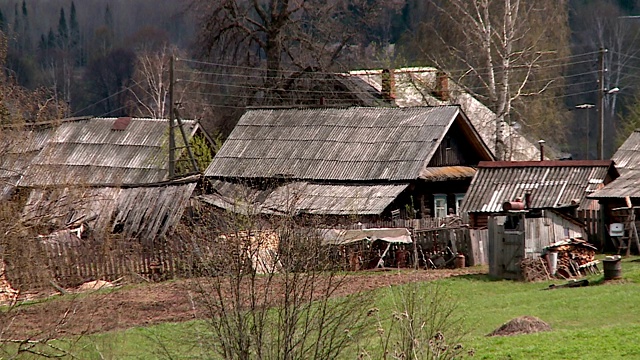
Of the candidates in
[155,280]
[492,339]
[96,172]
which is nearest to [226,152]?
[96,172]

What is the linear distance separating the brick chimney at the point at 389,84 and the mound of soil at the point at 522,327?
2847cm

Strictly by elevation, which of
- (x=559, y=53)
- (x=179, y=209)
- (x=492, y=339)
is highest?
(x=559, y=53)

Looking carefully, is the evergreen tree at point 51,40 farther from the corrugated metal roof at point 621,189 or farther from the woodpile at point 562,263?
the woodpile at point 562,263

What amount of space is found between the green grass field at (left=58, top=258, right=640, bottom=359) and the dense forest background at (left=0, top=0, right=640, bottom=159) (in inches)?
346

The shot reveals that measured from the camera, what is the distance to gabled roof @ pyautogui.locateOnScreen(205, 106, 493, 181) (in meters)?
34.3

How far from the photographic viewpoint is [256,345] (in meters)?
10.7

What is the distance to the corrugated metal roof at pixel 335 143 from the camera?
34.3 meters

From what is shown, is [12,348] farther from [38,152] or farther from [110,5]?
[110,5]

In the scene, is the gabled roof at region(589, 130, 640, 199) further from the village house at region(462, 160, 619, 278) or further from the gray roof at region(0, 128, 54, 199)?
the gray roof at region(0, 128, 54, 199)

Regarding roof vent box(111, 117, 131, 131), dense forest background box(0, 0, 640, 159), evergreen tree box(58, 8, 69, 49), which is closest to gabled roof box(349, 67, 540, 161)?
dense forest background box(0, 0, 640, 159)

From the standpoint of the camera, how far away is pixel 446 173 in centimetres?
3481

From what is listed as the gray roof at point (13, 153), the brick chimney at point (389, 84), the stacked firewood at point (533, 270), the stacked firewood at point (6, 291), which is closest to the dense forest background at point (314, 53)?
the gray roof at point (13, 153)

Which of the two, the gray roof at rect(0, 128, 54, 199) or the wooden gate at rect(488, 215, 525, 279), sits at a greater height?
the gray roof at rect(0, 128, 54, 199)

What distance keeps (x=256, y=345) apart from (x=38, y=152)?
14431mm
